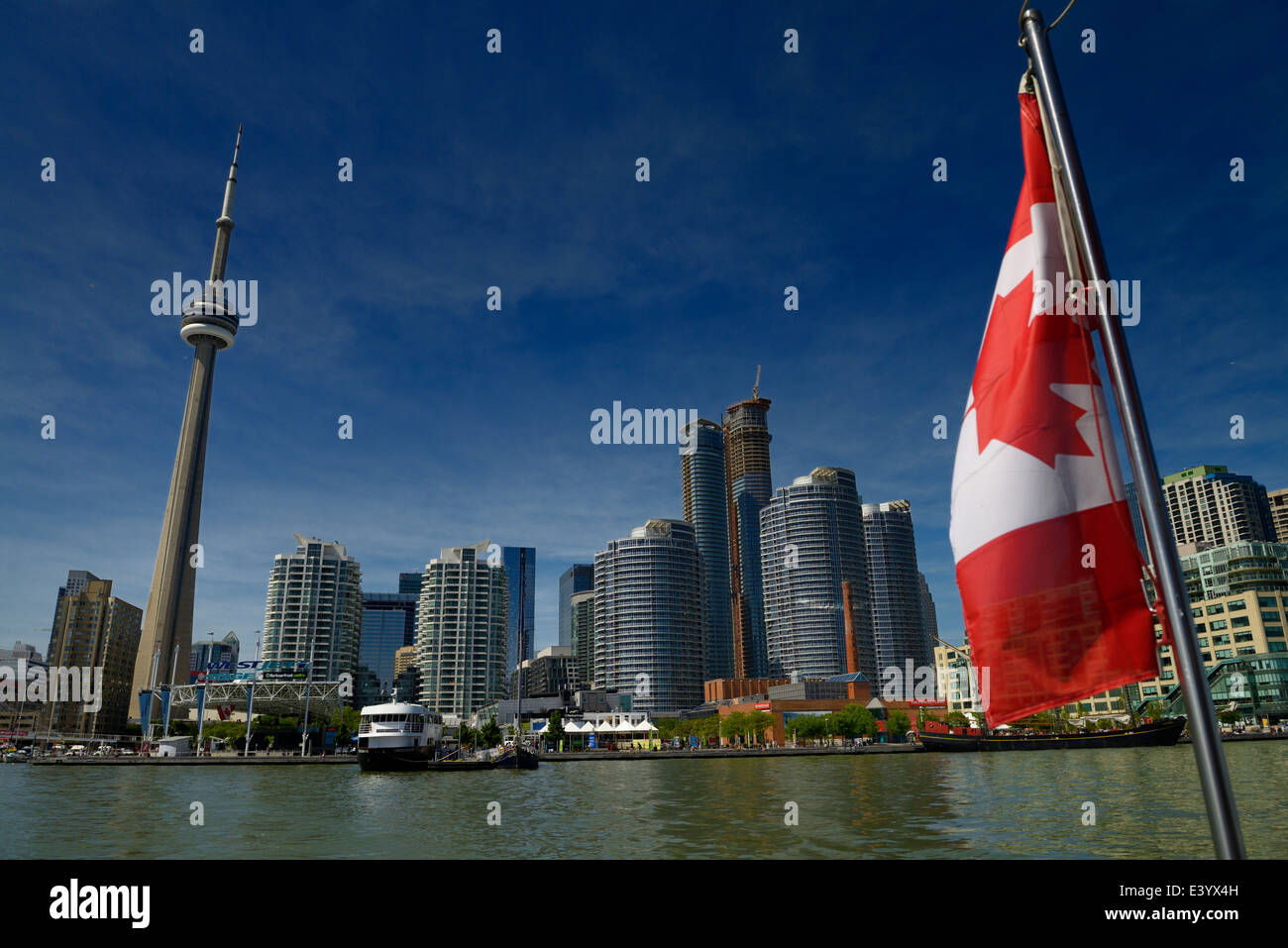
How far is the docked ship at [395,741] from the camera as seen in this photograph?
274 feet

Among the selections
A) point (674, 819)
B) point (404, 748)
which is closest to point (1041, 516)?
point (674, 819)

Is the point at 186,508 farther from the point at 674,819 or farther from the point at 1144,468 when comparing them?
the point at 1144,468

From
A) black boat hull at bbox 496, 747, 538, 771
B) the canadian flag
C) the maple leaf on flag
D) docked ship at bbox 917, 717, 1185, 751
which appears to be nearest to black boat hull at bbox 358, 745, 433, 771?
black boat hull at bbox 496, 747, 538, 771

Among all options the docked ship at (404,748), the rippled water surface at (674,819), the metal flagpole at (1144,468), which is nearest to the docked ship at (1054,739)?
the rippled water surface at (674,819)

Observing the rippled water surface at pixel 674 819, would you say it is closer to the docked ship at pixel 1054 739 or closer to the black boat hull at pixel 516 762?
the black boat hull at pixel 516 762

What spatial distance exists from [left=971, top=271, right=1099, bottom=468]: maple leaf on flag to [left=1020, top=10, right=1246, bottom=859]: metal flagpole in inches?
33.9

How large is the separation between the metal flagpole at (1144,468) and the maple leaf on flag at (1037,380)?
2.82ft

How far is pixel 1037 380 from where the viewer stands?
6645mm

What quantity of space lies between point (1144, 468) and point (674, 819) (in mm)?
34886

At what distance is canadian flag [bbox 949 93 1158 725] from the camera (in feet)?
20.5

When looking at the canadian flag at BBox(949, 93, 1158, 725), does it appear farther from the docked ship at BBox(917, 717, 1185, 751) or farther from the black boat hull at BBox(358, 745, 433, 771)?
the docked ship at BBox(917, 717, 1185, 751)
